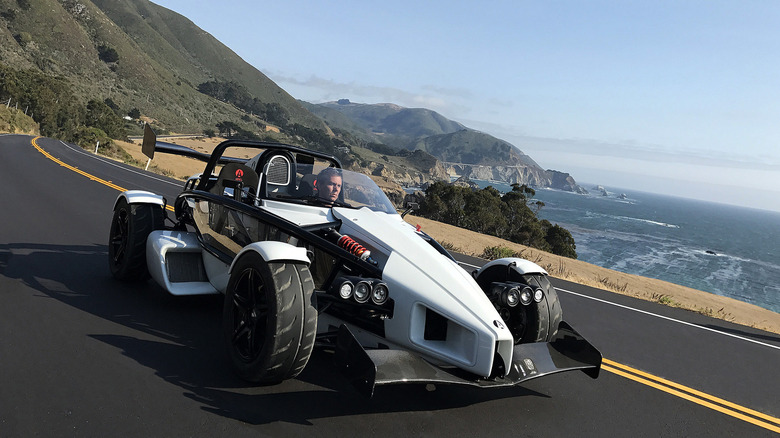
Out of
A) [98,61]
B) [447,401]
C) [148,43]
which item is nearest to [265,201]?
[447,401]

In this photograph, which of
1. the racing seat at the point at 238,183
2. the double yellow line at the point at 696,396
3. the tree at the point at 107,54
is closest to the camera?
the double yellow line at the point at 696,396

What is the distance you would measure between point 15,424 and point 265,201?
276 cm

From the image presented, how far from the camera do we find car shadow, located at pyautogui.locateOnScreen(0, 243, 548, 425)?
3.81 meters

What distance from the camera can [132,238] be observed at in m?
6.15

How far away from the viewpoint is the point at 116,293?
5.91 metres

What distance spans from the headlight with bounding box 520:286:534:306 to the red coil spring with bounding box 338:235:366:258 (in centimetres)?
143

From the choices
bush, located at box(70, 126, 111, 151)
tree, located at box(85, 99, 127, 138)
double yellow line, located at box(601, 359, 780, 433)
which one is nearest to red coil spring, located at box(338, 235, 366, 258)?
double yellow line, located at box(601, 359, 780, 433)

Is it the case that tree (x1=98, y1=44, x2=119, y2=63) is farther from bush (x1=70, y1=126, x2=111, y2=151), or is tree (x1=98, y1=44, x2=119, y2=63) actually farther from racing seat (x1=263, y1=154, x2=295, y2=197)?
racing seat (x1=263, y1=154, x2=295, y2=197)

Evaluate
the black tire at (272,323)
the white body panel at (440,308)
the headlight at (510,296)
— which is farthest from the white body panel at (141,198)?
the headlight at (510,296)

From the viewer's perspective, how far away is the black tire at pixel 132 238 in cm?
616

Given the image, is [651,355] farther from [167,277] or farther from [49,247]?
[49,247]

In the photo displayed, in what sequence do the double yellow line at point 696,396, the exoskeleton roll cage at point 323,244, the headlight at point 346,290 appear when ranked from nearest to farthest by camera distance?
the headlight at point 346,290 → the exoskeleton roll cage at point 323,244 → the double yellow line at point 696,396

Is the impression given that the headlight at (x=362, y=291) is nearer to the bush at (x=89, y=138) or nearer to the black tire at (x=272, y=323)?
the black tire at (x=272, y=323)

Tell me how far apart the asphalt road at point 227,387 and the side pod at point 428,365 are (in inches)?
14.2
